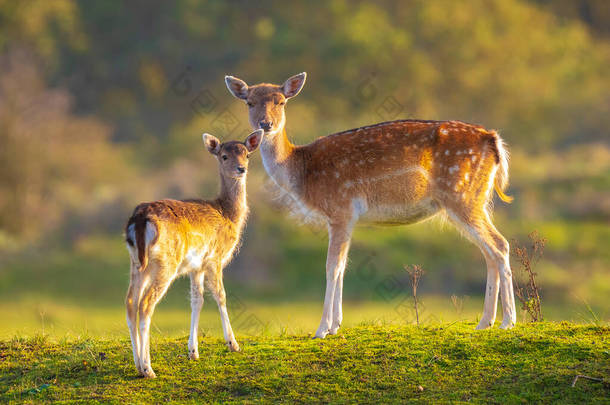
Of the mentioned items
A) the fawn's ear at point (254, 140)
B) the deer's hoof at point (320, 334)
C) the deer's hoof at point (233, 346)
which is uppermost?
the fawn's ear at point (254, 140)

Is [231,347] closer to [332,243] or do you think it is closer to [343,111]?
[332,243]

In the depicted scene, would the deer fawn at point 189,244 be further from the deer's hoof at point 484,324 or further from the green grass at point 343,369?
the deer's hoof at point 484,324

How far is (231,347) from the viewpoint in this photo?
9.30 m

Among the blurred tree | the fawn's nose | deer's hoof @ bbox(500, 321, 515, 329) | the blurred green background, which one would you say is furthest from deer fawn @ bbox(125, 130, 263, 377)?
the blurred tree

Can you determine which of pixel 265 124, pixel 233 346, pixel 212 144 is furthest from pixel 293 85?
pixel 233 346

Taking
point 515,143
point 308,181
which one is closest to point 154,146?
point 515,143

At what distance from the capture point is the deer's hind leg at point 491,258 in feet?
32.7

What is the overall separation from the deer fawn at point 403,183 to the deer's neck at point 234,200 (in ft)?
2.91

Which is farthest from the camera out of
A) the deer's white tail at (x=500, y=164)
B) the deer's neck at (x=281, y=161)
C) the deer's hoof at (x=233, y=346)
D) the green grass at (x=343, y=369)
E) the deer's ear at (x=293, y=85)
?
the deer's ear at (x=293, y=85)

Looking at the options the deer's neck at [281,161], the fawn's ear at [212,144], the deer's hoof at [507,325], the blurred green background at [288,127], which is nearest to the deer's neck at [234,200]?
the fawn's ear at [212,144]

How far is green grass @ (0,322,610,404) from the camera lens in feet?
25.5

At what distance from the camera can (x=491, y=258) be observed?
33.6ft

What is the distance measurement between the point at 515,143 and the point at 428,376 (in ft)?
160

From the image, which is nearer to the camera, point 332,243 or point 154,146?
point 332,243
